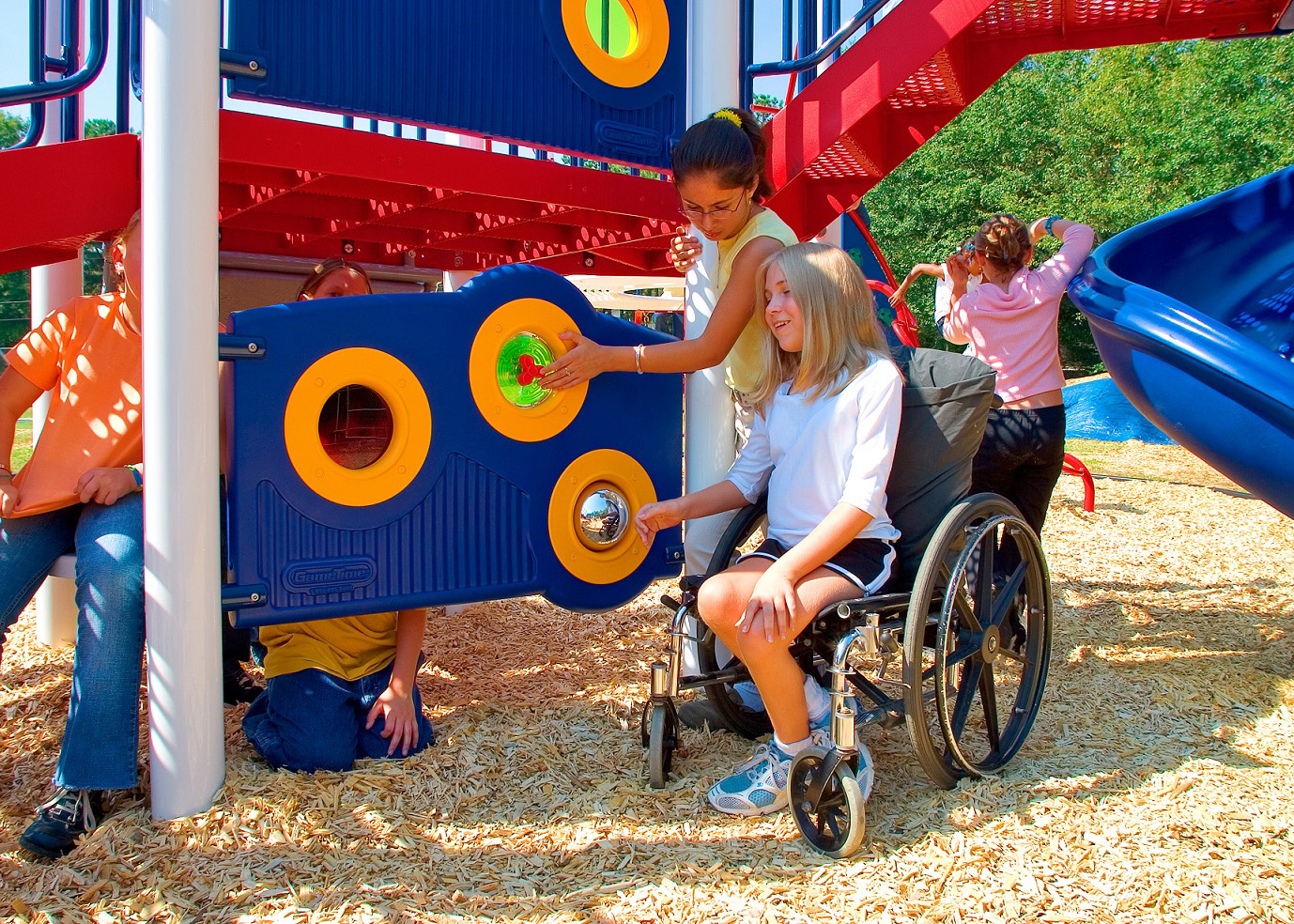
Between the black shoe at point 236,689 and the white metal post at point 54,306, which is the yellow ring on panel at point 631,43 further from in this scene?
the black shoe at point 236,689

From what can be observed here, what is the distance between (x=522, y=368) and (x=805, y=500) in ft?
2.77

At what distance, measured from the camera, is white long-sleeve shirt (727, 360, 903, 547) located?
2.37 metres

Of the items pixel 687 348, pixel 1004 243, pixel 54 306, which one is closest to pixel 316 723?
pixel 687 348

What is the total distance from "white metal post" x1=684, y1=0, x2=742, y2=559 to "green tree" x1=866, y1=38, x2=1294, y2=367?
1987 centimetres

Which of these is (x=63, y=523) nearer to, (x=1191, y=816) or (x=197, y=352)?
(x=197, y=352)

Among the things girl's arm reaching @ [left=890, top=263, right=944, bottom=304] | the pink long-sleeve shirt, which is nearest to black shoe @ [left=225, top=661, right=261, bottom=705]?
the pink long-sleeve shirt

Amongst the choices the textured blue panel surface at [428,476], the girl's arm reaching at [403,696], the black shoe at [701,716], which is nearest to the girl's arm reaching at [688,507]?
the textured blue panel surface at [428,476]

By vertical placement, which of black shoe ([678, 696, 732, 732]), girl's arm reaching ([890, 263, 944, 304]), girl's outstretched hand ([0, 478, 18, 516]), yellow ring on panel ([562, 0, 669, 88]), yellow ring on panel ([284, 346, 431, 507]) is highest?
yellow ring on panel ([562, 0, 669, 88])

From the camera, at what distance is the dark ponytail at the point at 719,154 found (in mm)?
2662

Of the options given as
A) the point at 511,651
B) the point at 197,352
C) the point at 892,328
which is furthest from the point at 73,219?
the point at 892,328

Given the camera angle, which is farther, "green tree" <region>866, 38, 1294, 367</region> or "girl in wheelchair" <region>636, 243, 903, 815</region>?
"green tree" <region>866, 38, 1294, 367</region>

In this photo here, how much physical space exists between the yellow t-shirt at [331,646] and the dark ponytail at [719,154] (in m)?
1.48

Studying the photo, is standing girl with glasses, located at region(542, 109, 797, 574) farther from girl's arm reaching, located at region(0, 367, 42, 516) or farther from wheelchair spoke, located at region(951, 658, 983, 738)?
girl's arm reaching, located at region(0, 367, 42, 516)

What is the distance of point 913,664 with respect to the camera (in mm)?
2270
